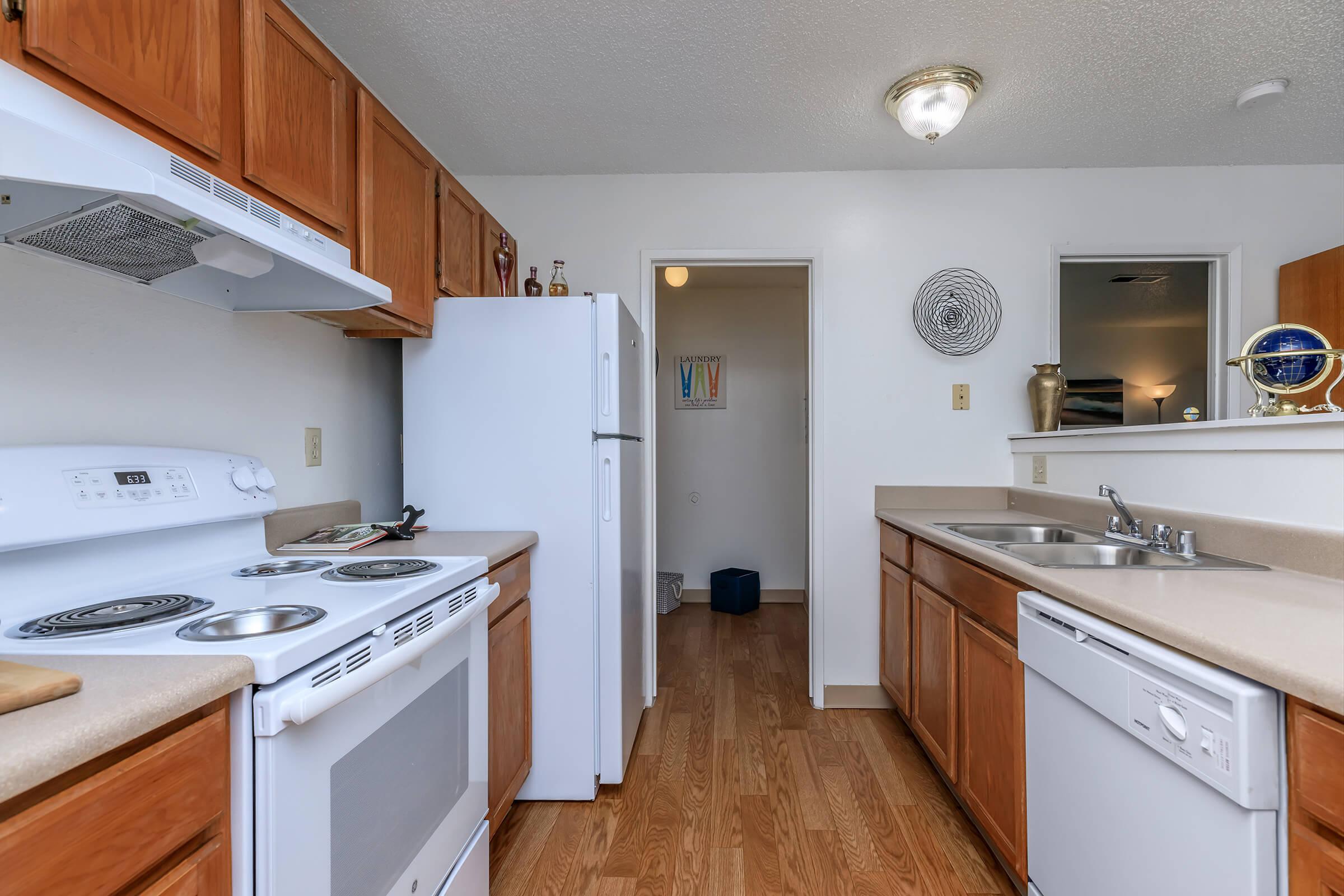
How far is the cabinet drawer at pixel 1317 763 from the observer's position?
28.7 inches

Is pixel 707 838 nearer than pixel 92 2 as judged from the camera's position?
No

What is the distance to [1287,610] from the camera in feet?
3.39

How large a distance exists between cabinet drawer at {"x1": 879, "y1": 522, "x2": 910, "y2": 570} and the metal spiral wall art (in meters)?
0.83

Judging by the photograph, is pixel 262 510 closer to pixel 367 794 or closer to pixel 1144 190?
pixel 367 794

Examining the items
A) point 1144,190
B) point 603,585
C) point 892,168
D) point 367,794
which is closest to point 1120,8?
point 892,168

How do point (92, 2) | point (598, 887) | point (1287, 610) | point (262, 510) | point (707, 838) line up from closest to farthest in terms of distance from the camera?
point (92, 2) < point (1287, 610) < point (262, 510) < point (598, 887) < point (707, 838)

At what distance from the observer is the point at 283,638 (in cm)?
90

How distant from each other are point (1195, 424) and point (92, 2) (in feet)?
7.88

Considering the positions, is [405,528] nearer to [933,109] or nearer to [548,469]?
[548,469]

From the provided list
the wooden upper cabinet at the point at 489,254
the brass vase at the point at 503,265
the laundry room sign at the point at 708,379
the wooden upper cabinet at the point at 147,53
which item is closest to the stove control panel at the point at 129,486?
the wooden upper cabinet at the point at 147,53

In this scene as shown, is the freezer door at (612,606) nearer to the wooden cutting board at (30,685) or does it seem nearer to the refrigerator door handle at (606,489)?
the refrigerator door handle at (606,489)

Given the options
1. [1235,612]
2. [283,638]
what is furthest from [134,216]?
[1235,612]

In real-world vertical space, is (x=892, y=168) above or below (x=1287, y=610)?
above

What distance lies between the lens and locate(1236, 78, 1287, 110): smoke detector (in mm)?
2064
